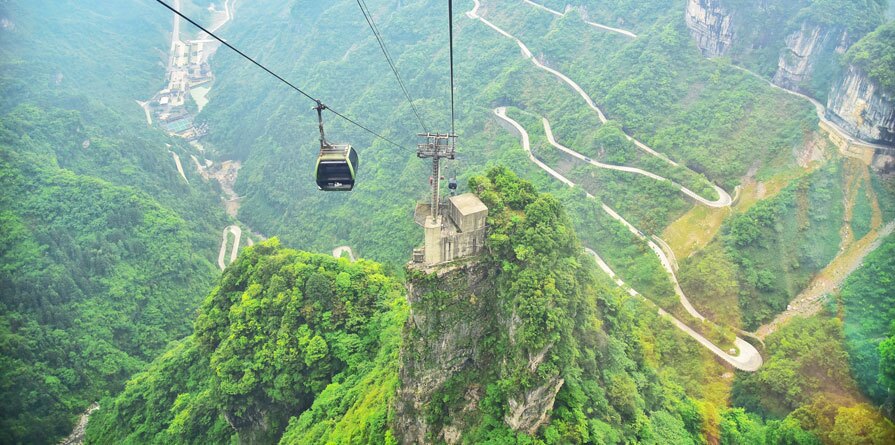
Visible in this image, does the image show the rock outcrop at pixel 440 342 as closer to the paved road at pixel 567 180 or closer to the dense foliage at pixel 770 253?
the paved road at pixel 567 180

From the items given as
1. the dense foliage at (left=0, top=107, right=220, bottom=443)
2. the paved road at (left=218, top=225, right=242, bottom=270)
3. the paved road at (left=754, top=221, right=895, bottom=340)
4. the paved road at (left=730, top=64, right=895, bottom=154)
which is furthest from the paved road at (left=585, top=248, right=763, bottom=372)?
the paved road at (left=218, top=225, right=242, bottom=270)

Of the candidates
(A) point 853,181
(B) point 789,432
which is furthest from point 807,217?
(B) point 789,432

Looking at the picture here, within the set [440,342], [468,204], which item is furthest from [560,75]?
[440,342]

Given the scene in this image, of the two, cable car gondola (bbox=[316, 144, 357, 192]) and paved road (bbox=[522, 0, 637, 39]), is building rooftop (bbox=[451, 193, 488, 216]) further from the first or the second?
paved road (bbox=[522, 0, 637, 39])

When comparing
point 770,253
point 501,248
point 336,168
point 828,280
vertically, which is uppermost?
point 336,168

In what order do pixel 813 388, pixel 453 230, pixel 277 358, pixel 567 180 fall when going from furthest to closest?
pixel 567 180 → pixel 277 358 → pixel 813 388 → pixel 453 230

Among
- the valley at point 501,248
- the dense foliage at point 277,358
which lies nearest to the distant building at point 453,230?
the valley at point 501,248

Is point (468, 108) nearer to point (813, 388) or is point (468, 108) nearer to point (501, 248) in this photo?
point (501, 248)

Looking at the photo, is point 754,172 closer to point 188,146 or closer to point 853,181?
point 853,181
